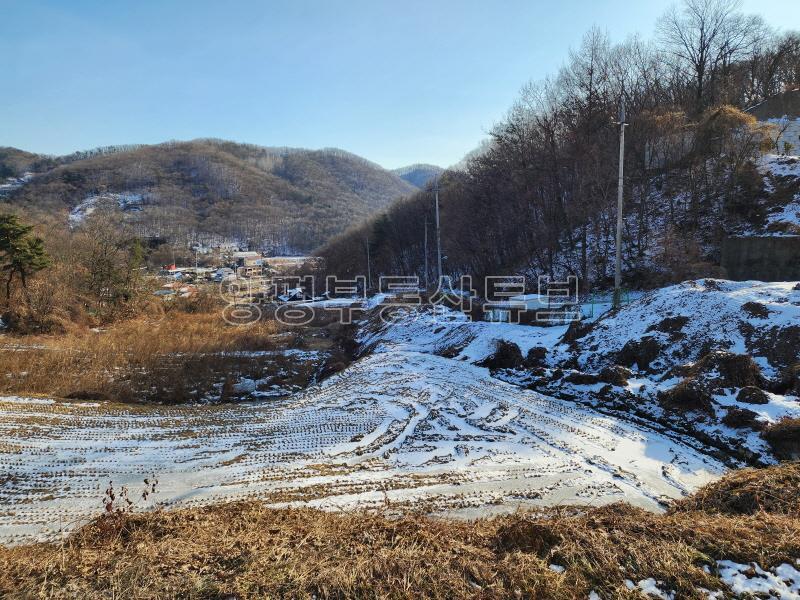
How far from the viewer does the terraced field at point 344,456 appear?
5.30 m

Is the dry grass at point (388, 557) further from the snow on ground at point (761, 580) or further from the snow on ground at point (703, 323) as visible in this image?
the snow on ground at point (703, 323)

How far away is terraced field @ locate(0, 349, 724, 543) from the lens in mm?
5301

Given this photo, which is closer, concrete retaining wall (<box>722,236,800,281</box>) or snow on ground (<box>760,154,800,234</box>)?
concrete retaining wall (<box>722,236,800,281</box>)

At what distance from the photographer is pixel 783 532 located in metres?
3.15

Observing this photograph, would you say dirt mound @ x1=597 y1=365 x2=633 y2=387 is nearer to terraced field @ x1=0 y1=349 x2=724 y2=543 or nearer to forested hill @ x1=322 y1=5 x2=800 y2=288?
terraced field @ x1=0 y1=349 x2=724 y2=543

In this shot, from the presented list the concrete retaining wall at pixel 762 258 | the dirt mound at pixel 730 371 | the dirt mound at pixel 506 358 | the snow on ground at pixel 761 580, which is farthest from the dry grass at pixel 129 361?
the concrete retaining wall at pixel 762 258

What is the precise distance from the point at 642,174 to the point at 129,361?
27486 millimetres

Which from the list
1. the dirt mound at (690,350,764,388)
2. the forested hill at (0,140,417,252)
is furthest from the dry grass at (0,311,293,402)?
the forested hill at (0,140,417,252)

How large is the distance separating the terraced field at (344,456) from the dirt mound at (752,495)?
29.1 inches

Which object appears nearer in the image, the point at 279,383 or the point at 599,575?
the point at 599,575

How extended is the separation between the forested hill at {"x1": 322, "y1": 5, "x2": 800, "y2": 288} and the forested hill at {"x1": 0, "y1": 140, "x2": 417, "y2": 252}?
8658 centimetres

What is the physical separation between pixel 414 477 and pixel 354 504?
107cm

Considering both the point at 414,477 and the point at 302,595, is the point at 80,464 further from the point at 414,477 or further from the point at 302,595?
the point at 302,595

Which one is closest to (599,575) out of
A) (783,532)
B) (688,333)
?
(783,532)
